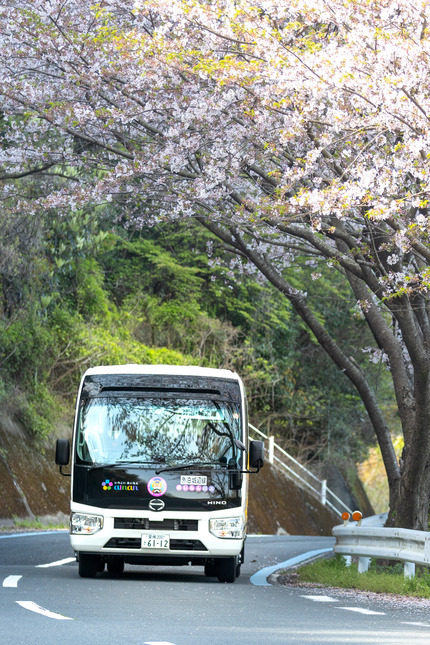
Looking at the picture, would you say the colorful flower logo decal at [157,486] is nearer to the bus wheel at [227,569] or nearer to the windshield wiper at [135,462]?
the windshield wiper at [135,462]

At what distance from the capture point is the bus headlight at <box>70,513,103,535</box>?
1363cm

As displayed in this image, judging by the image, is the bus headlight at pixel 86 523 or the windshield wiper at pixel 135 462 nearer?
the bus headlight at pixel 86 523

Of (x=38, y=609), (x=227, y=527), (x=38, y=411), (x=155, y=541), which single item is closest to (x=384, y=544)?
(x=227, y=527)

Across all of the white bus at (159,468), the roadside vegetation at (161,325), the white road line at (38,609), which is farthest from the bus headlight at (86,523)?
the roadside vegetation at (161,325)

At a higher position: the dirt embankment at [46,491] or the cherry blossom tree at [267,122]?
the cherry blossom tree at [267,122]

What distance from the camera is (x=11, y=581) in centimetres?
1266

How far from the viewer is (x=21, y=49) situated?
1627 cm

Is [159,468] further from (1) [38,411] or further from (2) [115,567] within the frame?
(1) [38,411]

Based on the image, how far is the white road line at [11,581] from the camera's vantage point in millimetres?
12208

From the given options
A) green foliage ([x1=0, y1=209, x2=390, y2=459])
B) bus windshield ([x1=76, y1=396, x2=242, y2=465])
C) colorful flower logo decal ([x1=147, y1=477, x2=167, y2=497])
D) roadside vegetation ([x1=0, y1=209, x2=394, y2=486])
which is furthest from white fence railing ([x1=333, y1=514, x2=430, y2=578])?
green foliage ([x1=0, y1=209, x2=390, y2=459])

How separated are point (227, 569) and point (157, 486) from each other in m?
1.49

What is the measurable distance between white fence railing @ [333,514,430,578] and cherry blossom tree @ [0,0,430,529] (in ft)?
3.86

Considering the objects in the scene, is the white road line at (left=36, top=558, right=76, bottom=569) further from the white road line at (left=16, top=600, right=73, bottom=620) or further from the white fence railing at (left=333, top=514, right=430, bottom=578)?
the white road line at (left=16, top=600, right=73, bottom=620)

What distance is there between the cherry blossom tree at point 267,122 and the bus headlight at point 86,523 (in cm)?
402
